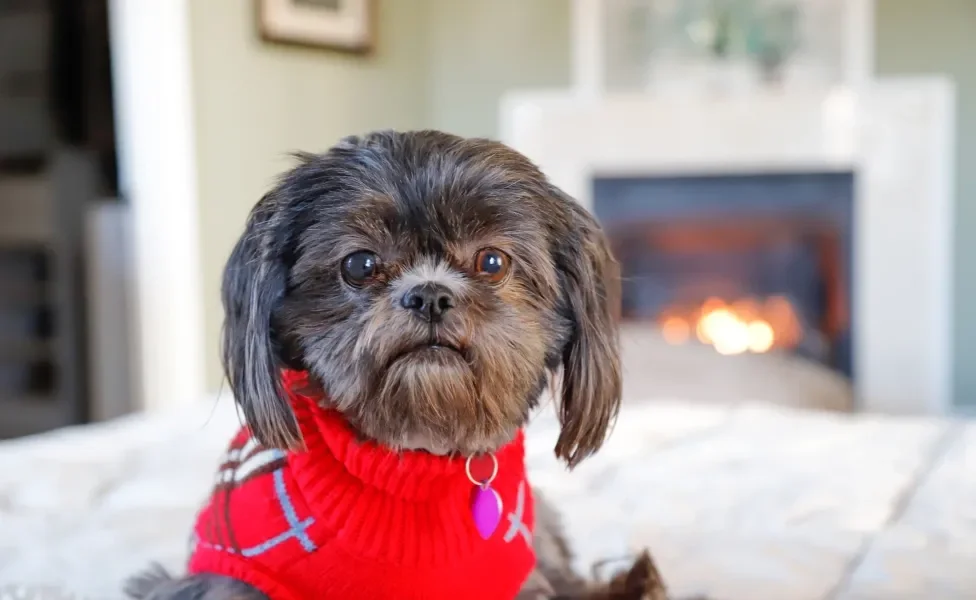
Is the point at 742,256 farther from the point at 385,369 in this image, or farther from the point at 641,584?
the point at 385,369

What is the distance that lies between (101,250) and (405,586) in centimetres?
241

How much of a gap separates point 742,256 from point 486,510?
2.84 meters

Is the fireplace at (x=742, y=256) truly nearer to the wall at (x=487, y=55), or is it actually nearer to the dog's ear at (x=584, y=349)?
the wall at (x=487, y=55)

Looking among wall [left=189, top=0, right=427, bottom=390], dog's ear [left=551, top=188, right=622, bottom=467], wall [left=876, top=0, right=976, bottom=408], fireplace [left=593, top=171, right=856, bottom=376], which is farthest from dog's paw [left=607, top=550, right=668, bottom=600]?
wall [left=876, top=0, right=976, bottom=408]

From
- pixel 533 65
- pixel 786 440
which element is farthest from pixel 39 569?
pixel 533 65

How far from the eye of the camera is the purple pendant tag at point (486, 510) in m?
0.92

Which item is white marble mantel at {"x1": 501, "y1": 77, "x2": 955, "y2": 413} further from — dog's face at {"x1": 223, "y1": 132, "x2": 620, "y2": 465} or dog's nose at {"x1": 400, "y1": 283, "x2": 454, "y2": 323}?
dog's nose at {"x1": 400, "y1": 283, "x2": 454, "y2": 323}

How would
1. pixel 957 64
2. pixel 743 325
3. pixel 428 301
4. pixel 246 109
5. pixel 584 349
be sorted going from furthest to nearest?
pixel 743 325
pixel 957 64
pixel 246 109
pixel 584 349
pixel 428 301

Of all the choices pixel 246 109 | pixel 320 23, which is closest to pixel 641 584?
pixel 246 109

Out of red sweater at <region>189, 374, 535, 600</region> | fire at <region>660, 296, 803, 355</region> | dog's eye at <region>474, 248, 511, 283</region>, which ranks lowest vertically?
fire at <region>660, 296, 803, 355</region>

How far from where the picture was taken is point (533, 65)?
350 centimetres

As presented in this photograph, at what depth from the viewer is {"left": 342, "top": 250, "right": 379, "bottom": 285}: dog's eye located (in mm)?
879

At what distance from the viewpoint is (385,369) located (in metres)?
0.85

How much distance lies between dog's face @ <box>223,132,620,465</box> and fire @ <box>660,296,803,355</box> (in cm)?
265
